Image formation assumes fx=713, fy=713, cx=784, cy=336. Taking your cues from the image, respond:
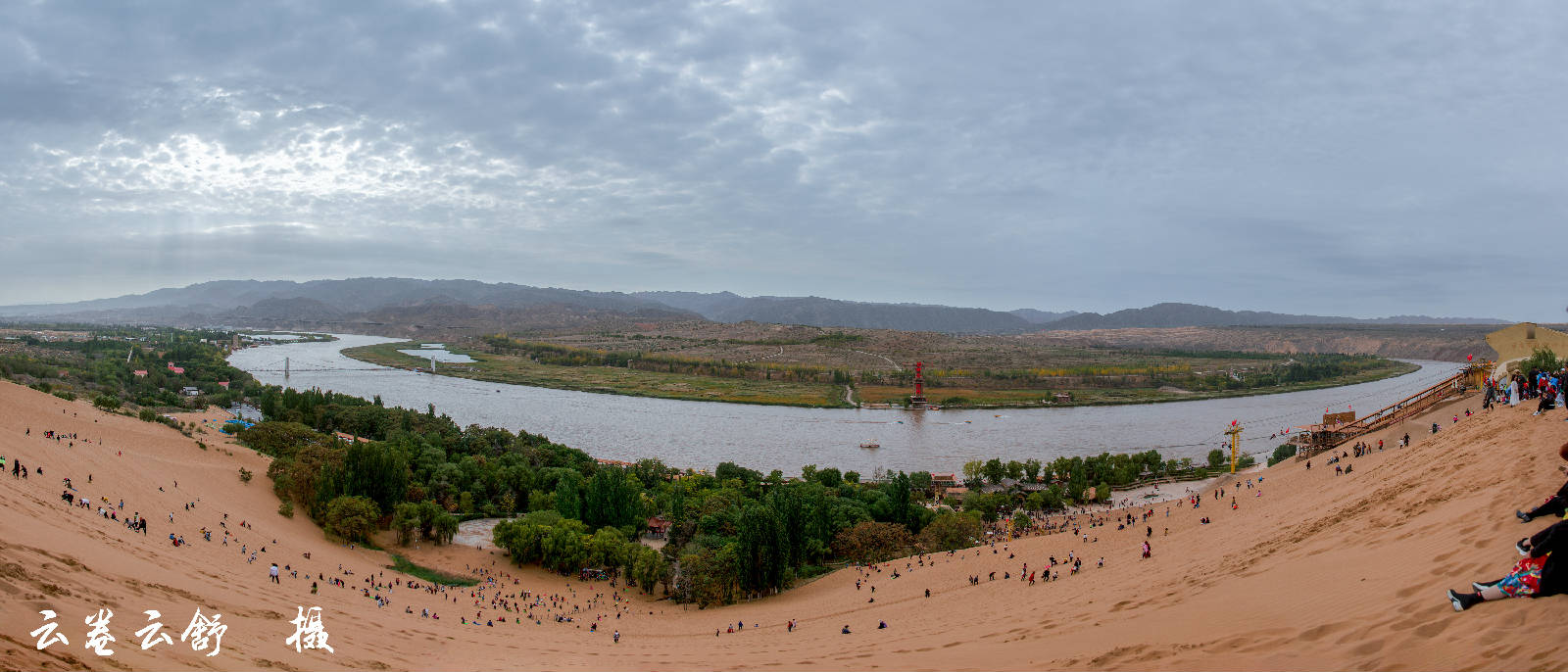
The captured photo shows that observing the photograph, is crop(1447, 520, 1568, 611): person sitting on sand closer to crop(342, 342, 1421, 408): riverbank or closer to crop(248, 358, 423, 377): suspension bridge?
crop(342, 342, 1421, 408): riverbank

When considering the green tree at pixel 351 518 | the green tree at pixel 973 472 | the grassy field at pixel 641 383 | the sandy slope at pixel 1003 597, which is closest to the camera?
the sandy slope at pixel 1003 597

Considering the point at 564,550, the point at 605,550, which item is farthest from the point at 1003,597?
the point at 564,550

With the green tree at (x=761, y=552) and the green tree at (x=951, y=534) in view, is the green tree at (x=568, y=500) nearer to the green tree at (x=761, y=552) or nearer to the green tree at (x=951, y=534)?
the green tree at (x=761, y=552)

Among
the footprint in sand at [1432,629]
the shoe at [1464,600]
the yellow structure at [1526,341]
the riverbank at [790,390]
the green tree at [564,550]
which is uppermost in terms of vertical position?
the yellow structure at [1526,341]

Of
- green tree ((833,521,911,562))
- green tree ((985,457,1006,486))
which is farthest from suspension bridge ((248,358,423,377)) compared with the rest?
green tree ((833,521,911,562))

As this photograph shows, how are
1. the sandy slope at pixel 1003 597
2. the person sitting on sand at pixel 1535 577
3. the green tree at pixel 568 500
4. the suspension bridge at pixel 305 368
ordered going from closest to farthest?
the person sitting on sand at pixel 1535 577
the sandy slope at pixel 1003 597
the green tree at pixel 568 500
the suspension bridge at pixel 305 368
